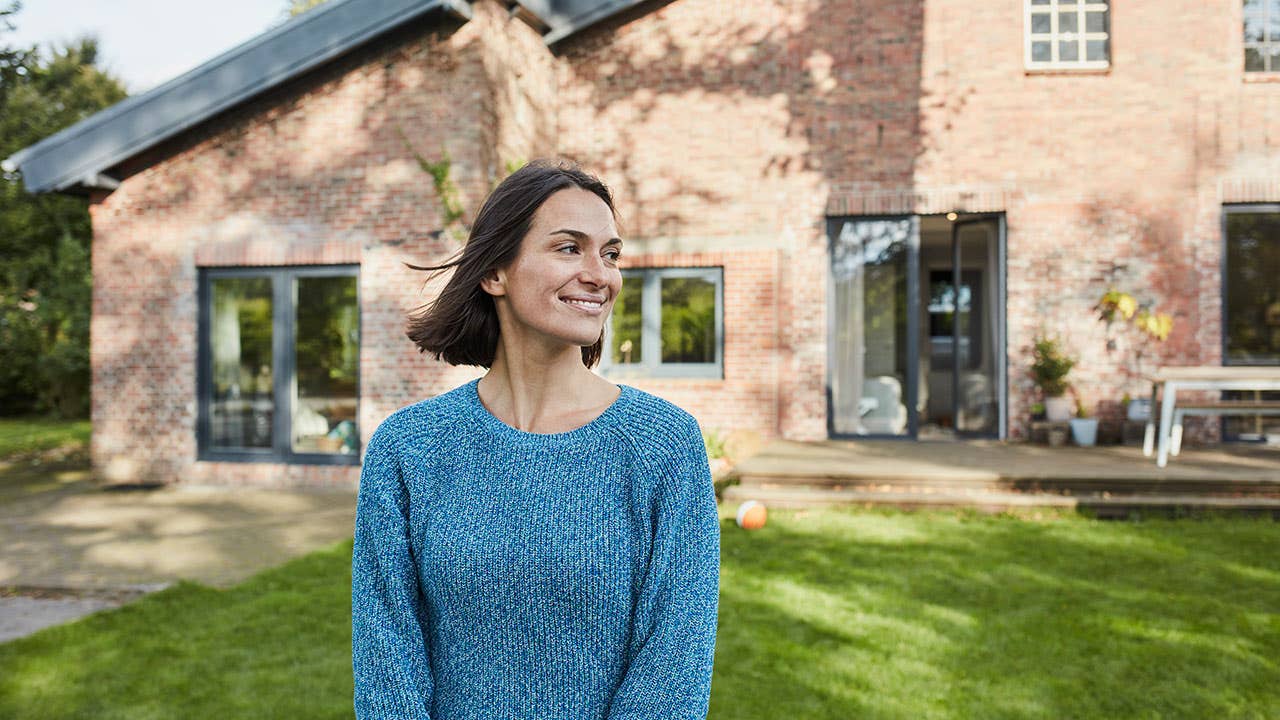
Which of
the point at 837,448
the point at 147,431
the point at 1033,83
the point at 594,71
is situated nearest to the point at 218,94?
the point at 147,431

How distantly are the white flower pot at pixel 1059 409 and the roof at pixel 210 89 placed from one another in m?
6.87

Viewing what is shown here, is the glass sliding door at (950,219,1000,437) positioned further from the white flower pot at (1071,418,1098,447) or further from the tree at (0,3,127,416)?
the tree at (0,3,127,416)

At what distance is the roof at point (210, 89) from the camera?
805cm

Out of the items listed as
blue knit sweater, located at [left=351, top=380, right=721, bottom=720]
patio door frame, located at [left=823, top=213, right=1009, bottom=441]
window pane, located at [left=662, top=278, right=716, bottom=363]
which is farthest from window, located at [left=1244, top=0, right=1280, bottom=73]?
blue knit sweater, located at [left=351, top=380, right=721, bottom=720]

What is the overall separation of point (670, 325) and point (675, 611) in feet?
29.8

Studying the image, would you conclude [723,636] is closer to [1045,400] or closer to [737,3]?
[1045,400]

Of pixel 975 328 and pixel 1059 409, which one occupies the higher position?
pixel 975 328

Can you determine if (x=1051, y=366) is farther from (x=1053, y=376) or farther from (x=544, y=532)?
(x=544, y=532)

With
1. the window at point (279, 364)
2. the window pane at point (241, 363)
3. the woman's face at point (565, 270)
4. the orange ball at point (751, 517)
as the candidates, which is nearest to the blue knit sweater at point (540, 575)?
the woman's face at point (565, 270)

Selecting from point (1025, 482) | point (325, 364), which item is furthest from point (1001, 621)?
point (325, 364)

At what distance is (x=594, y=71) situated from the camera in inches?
415

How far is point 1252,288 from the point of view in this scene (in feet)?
31.5

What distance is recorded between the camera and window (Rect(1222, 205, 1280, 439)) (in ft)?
31.3

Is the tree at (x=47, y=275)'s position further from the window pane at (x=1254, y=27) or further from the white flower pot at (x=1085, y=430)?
the window pane at (x=1254, y=27)
